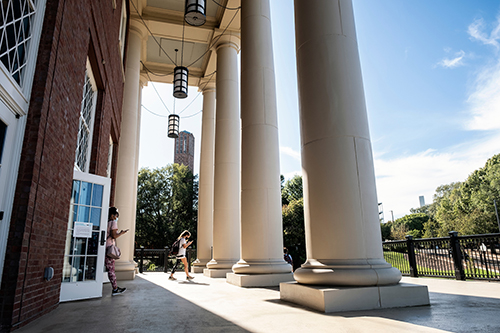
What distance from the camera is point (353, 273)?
18.9 ft

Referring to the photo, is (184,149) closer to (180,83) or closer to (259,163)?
(180,83)

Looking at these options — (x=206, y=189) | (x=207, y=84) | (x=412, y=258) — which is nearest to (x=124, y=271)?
(x=206, y=189)

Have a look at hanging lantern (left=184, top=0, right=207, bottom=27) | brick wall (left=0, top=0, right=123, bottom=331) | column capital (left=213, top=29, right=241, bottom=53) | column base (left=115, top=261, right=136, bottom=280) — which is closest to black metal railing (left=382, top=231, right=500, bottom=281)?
brick wall (left=0, top=0, right=123, bottom=331)

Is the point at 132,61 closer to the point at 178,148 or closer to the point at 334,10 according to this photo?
the point at 334,10

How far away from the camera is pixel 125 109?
19.0m

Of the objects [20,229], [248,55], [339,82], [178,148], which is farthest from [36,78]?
[178,148]

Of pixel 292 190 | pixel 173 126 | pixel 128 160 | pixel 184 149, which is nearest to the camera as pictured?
pixel 128 160

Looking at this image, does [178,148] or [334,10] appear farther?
[178,148]

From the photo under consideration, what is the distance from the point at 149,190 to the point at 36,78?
168 feet

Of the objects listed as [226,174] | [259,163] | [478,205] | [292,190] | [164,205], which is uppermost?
[292,190]

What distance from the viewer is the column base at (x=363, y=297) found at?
5.52 metres

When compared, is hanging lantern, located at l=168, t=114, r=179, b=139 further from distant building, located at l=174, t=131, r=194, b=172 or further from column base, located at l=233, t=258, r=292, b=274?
distant building, located at l=174, t=131, r=194, b=172

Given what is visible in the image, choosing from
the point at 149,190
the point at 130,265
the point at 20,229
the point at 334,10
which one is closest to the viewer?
the point at 20,229

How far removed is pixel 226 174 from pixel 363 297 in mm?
11904
